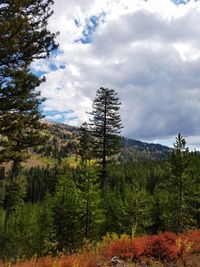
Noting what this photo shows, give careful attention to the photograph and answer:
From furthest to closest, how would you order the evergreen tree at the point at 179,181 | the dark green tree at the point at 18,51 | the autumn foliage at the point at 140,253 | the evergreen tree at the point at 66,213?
the evergreen tree at the point at 66,213
the evergreen tree at the point at 179,181
the dark green tree at the point at 18,51
the autumn foliage at the point at 140,253

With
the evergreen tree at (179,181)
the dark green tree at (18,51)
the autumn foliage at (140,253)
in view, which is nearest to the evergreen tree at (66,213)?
the evergreen tree at (179,181)

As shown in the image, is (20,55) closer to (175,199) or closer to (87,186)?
(87,186)

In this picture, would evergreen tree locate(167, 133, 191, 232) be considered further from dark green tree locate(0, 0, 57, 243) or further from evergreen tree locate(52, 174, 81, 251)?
dark green tree locate(0, 0, 57, 243)

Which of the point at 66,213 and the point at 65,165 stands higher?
the point at 65,165

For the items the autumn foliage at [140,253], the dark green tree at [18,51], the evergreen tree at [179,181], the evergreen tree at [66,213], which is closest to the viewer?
the autumn foliage at [140,253]

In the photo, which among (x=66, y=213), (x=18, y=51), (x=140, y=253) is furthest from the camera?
(x=66, y=213)

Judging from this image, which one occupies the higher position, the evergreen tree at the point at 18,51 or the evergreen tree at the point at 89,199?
the evergreen tree at the point at 18,51

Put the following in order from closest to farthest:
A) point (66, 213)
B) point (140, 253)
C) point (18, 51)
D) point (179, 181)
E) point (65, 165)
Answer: point (140, 253) < point (18, 51) < point (179, 181) < point (66, 213) < point (65, 165)

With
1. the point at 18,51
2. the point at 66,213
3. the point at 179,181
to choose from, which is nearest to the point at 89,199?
the point at 66,213

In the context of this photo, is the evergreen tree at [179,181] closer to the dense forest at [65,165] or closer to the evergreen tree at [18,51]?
the dense forest at [65,165]

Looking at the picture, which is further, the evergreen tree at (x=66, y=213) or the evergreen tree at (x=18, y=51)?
the evergreen tree at (x=66, y=213)

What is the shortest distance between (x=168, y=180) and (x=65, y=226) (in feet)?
36.7

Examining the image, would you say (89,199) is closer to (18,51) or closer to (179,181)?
(179,181)

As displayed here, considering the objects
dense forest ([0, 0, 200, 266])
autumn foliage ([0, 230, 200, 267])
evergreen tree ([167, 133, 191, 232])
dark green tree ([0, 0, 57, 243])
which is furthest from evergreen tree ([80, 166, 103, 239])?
autumn foliage ([0, 230, 200, 267])
